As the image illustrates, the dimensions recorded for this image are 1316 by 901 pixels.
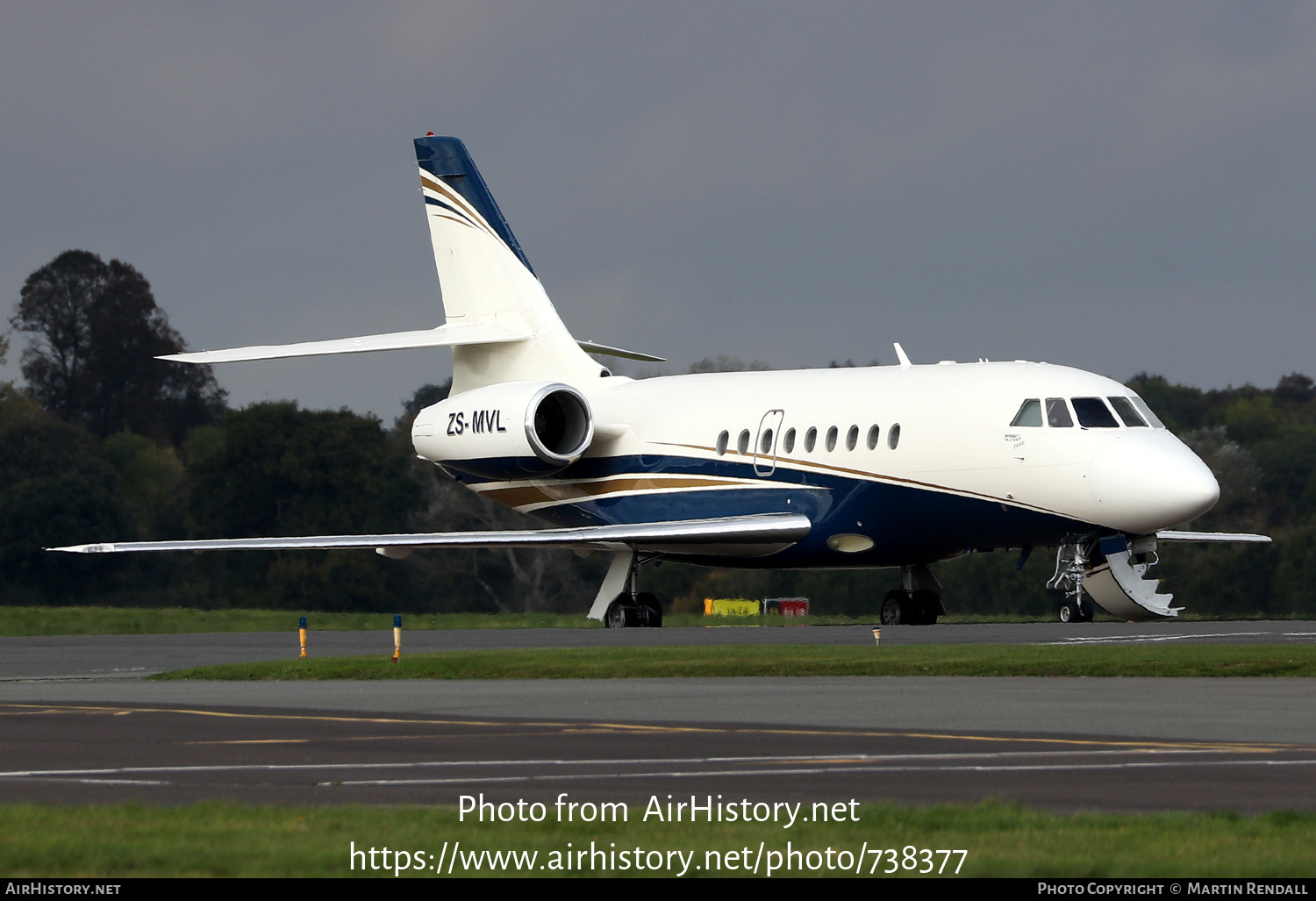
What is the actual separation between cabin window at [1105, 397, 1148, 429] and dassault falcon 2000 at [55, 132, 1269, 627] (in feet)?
0.12

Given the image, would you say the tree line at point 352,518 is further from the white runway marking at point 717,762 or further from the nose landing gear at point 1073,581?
the white runway marking at point 717,762

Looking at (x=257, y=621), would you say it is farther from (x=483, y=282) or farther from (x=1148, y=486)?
(x=1148, y=486)

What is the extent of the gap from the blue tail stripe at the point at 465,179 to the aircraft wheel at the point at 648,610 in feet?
25.0

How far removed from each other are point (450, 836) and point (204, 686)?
12.4 meters

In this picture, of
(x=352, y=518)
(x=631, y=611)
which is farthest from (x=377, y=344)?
(x=352, y=518)

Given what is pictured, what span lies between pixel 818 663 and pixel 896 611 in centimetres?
1342

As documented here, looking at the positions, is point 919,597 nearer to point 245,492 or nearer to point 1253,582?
point 1253,582

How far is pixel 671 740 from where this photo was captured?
1350 centimetres

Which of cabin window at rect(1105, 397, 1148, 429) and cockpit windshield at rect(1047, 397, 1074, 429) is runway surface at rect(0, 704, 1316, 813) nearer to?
cockpit windshield at rect(1047, 397, 1074, 429)

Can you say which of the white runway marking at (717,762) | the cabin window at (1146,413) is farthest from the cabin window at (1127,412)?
the white runway marking at (717,762)

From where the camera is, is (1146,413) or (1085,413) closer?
(1085,413)

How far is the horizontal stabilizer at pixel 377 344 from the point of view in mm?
35656
